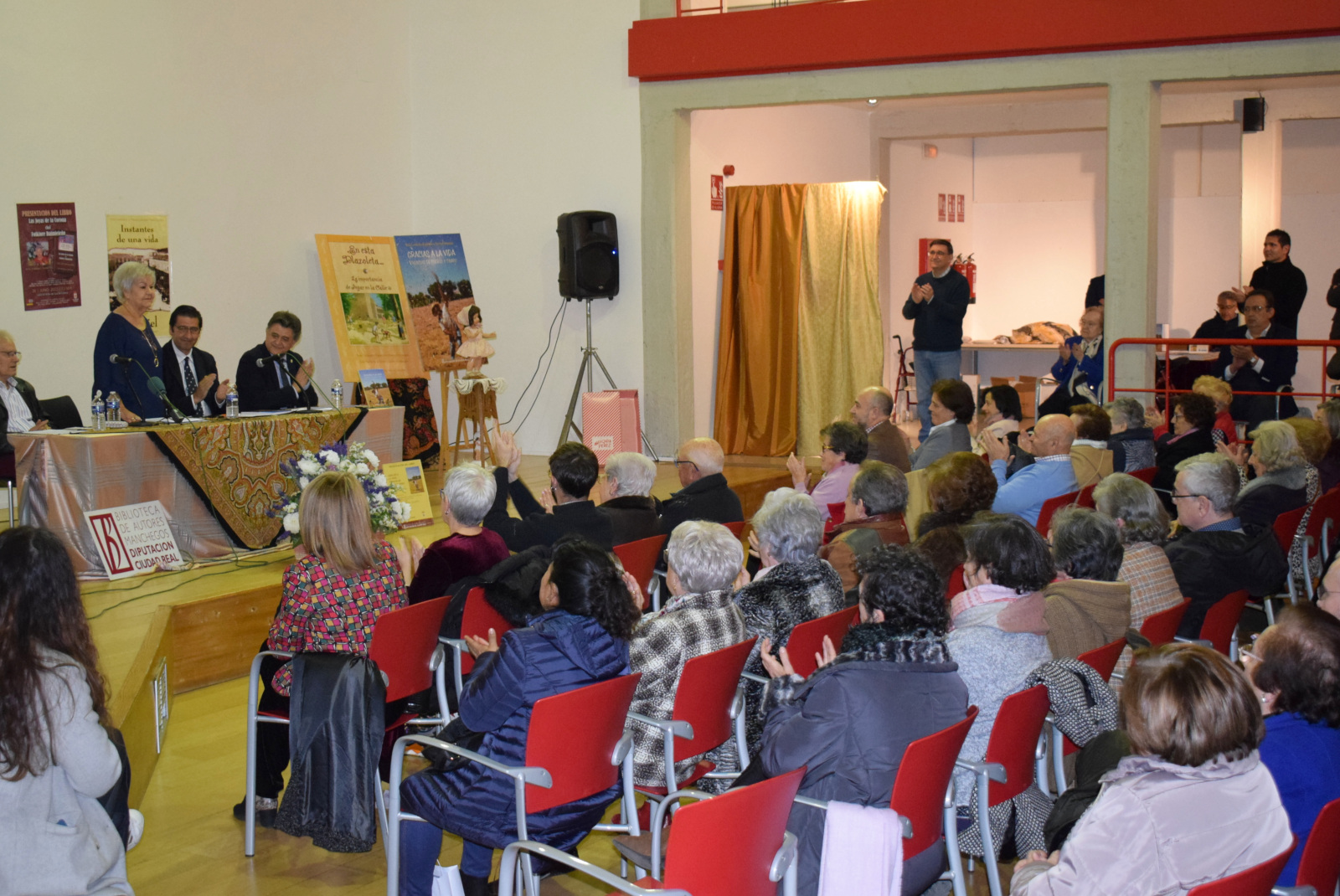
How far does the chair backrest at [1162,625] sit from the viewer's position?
355cm

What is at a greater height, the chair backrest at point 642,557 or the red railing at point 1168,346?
the red railing at point 1168,346

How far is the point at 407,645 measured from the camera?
11.9ft

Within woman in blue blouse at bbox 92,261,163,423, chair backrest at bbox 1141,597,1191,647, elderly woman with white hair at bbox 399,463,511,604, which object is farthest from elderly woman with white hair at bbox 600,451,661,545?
woman in blue blouse at bbox 92,261,163,423

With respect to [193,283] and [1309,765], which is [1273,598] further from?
[193,283]

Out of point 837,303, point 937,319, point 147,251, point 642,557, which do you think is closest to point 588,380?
point 837,303

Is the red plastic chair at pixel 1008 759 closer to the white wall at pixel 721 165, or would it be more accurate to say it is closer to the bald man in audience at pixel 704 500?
the bald man in audience at pixel 704 500

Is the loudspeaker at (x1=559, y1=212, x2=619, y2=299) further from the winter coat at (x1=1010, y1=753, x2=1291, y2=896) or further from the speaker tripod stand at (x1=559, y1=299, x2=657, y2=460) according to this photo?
the winter coat at (x1=1010, y1=753, x2=1291, y2=896)

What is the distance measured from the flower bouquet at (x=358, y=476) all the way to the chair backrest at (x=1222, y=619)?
320 centimetres

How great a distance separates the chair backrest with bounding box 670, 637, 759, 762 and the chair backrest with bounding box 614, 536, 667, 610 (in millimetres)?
1403

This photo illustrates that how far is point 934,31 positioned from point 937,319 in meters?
2.07

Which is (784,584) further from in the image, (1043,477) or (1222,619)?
(1043,477)

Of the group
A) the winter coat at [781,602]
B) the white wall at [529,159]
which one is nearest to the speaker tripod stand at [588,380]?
the white wall at [529,159]

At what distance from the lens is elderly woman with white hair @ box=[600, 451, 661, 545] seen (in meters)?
4.89

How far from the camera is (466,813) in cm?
296
